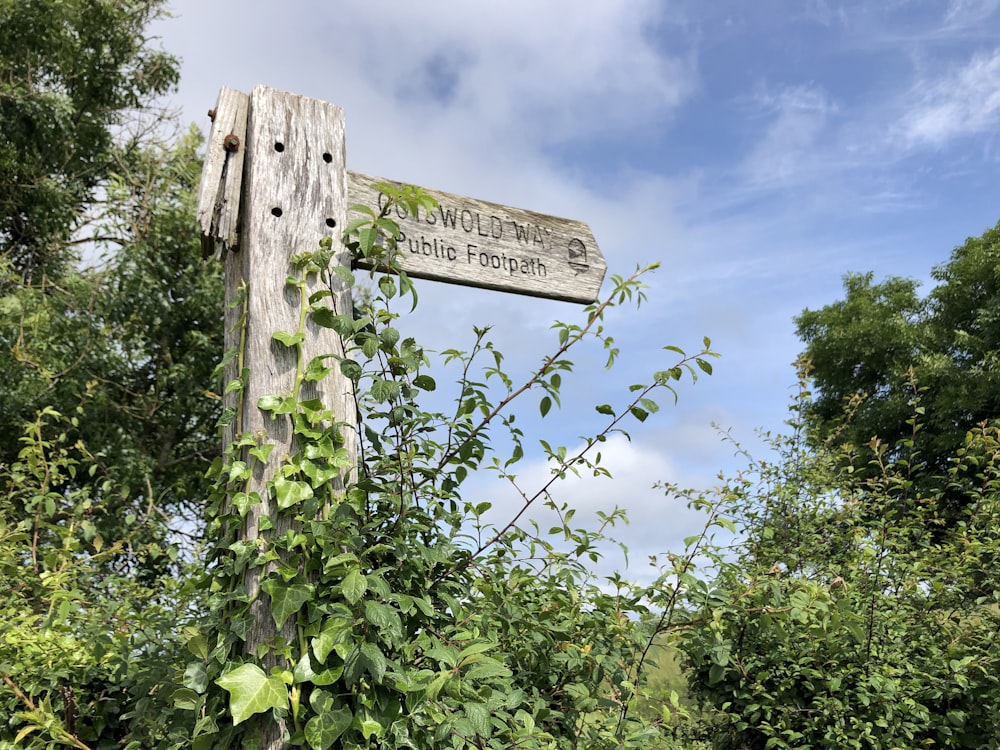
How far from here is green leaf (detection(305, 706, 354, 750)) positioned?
1.93 metres

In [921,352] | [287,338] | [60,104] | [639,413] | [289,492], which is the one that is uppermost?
[60,104]

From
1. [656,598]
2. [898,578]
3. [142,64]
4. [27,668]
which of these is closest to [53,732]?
[27,668]

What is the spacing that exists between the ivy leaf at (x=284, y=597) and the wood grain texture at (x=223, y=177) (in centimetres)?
106

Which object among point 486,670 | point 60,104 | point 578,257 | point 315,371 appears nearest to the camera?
point 486,670

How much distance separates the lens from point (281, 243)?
239 cm

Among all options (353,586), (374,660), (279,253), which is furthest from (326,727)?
(279,253)

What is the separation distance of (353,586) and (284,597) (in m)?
0.23

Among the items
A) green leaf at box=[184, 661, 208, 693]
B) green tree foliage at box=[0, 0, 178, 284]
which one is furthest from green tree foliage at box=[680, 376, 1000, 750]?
green tree foliage at box=[0, 0, 178, 284]

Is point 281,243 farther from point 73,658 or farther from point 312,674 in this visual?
point 73,658

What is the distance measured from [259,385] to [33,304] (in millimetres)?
9161

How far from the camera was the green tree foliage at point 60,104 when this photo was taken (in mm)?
11695

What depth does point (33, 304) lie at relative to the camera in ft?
32.3

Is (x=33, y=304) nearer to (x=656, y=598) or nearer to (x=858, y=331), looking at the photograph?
(x=656, y=598)

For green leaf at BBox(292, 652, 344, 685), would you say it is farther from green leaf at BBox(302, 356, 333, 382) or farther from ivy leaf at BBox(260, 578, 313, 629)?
green leaf at BBox(302, 356, 333, 382)
